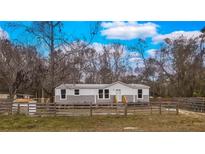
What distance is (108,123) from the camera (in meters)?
6.71

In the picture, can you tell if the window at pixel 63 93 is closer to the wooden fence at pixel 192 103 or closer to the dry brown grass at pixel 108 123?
the dry brown grass at pixel 108 123

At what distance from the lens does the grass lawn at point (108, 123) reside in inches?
262

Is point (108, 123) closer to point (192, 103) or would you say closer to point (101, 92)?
point (101, 92)

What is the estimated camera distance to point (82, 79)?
6.68m

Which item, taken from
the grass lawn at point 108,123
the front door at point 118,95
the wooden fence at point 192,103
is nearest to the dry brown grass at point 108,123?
the grass lawn at point 108,123

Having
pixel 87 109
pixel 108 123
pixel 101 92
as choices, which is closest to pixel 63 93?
pixel 87 109

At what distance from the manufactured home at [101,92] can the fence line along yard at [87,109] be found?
9cm

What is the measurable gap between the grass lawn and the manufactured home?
284 millimetres

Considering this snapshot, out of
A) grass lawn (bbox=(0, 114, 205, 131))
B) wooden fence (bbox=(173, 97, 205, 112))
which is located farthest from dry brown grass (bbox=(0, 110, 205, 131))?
wooden fence (bbox=(173, 97, 205, 112))

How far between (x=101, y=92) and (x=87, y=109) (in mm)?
342

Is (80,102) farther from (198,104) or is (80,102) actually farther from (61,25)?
(198,104)

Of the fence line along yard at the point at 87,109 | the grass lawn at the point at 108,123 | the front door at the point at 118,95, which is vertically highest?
the front door at the point at 118,95
